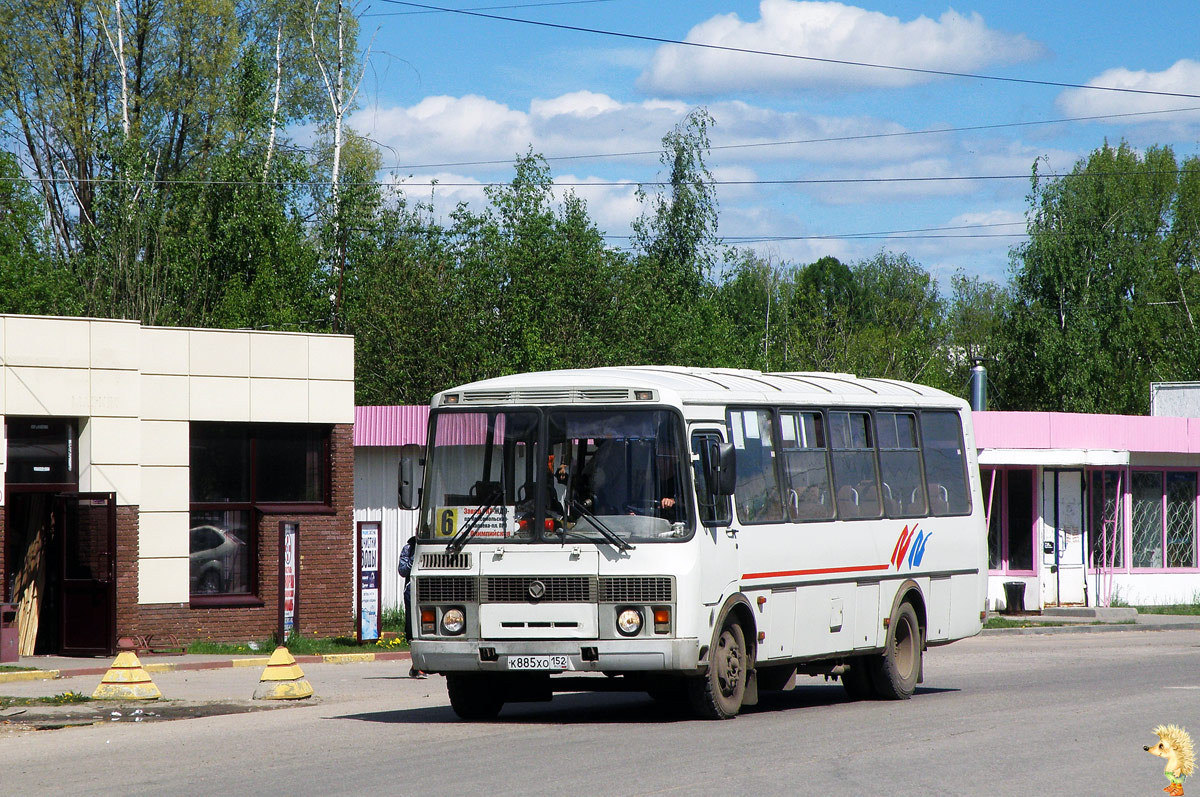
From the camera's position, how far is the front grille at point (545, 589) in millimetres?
12891

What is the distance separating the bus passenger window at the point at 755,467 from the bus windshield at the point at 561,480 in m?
0.97

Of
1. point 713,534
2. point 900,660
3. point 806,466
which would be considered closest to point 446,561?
point 713,534

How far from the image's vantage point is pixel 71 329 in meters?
22.4

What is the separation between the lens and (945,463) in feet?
57.0

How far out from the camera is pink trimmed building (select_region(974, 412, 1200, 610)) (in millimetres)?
33250

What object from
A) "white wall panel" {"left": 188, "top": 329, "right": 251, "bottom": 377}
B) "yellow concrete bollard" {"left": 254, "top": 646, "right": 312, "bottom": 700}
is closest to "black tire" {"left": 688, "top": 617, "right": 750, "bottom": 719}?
"yellow concrete bollard" {"left": 254, "top": 646, "right": 312, "bottom": 700}

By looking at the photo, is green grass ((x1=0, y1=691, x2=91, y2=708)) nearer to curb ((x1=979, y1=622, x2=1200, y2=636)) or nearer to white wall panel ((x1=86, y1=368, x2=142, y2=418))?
white wall panel ((x1=86, y1=368, x2=142, y2=418))

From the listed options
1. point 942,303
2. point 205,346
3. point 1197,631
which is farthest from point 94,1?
point 942,303

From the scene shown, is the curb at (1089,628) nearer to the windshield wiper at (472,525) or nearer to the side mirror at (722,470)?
the side mirror at (722,470)

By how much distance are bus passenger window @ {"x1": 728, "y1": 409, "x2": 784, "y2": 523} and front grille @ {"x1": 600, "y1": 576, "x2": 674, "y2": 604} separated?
4.35 feet

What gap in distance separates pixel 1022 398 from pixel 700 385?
163 feet

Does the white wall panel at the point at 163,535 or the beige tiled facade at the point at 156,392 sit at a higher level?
the beige tiled facade at the point at 156,392

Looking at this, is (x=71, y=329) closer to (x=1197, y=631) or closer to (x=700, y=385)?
(x=700, y=385)

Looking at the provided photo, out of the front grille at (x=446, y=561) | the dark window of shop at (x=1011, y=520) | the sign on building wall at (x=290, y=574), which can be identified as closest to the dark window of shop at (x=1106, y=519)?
the dark window of shop at (x=1011, y=520)
